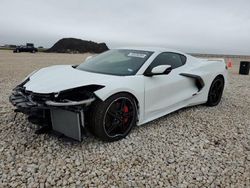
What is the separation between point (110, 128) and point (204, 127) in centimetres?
163

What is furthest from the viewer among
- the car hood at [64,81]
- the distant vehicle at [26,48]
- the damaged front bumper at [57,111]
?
the distant vehicle at [26,48]

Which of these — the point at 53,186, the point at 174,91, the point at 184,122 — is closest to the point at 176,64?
the point at 174,91

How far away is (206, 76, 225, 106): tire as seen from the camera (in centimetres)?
471

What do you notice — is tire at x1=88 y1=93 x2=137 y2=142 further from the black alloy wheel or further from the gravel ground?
the gravel ground

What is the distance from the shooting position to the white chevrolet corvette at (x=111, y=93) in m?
2.67

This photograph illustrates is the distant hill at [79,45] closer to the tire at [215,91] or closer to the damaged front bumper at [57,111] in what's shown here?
the tire at [215,91]

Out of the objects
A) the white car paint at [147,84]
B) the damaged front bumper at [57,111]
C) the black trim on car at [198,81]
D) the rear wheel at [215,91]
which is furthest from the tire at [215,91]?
the damaged front bumper at [57,111]

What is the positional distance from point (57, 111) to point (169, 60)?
2156 millimetres

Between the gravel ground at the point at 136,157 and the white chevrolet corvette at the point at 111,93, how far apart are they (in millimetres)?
227

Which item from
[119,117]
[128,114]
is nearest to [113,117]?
[119,117]

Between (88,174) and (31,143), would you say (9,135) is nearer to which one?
(31,143)

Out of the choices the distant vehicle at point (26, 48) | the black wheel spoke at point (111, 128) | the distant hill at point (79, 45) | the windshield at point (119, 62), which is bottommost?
the black wheel spoke at point (111, 128)

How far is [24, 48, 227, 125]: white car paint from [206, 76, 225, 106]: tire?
186 mm

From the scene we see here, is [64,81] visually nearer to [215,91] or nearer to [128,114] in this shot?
[128,114]
